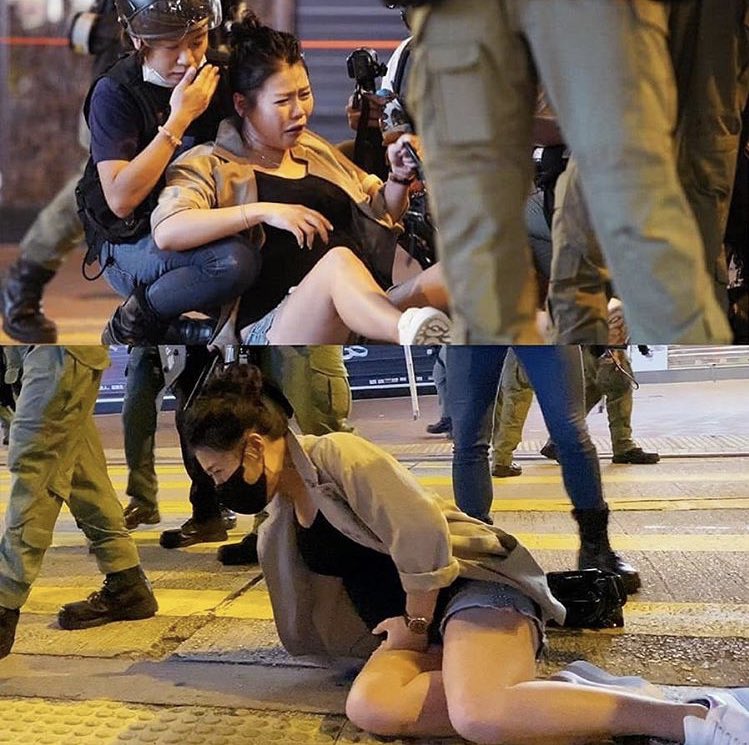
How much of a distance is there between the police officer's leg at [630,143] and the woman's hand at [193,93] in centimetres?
41

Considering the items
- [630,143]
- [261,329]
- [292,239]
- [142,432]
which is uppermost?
[630,143]

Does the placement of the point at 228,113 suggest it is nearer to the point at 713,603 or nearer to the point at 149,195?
the point at 149,195

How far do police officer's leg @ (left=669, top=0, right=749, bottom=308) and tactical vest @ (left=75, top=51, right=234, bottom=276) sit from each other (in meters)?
0.57

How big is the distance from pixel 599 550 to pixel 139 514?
2.43 feet

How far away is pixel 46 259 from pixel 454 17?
24.6 inches

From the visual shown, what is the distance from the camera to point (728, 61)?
3.57ft

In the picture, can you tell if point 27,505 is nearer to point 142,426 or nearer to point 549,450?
point 142,426

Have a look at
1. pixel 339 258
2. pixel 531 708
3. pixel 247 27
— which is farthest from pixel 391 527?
pixel 247 27

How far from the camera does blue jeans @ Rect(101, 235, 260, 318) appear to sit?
1.23 metres

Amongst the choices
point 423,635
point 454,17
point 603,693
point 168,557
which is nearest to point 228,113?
point 454,17

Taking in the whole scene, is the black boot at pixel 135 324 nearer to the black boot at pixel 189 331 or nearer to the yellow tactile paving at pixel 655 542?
the black boot at pixel 189 331

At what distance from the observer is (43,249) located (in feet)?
4.08

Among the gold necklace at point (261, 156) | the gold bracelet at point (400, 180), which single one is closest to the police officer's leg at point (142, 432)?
the gold necklace at point (261, 156)

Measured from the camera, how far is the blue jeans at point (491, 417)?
4.30 feet
